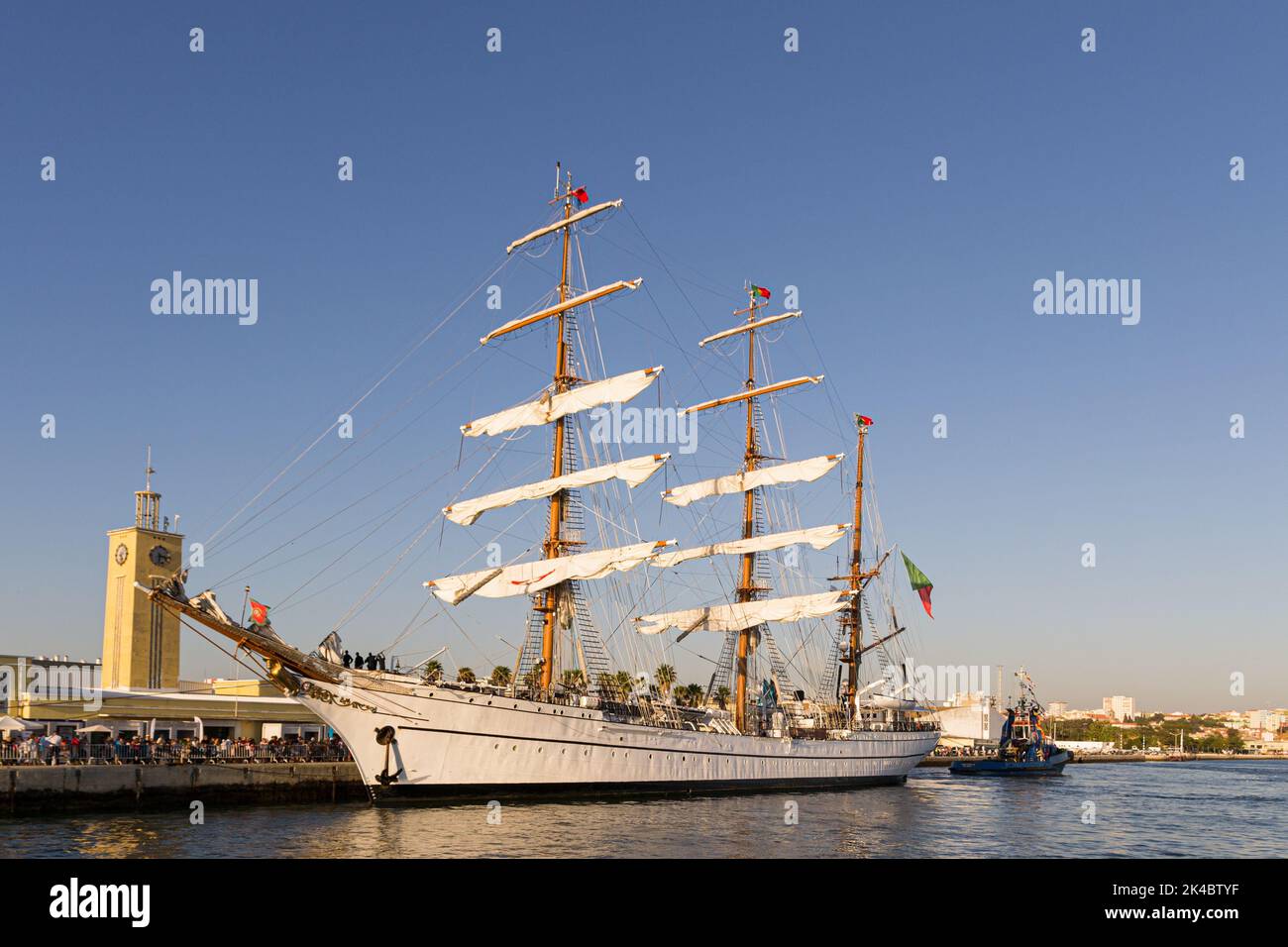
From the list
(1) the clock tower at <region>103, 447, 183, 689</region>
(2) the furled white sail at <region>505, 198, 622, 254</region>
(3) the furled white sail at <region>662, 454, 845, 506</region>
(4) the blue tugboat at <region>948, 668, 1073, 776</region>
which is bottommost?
(4) the blue tugboat at <region>948, 668, 1073, 776</region>

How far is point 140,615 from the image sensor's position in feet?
235

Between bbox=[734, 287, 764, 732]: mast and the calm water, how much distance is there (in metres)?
8.32

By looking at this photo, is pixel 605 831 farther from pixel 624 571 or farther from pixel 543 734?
pixel 624 571

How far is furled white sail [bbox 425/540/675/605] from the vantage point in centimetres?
4909

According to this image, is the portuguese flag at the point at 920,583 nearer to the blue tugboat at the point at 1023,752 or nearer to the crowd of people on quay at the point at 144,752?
the blue tugboat at the point at 1023,752

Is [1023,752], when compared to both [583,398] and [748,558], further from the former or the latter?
[583,398]

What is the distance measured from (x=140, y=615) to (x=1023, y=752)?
6805cm

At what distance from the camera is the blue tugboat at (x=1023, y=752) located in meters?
91.4

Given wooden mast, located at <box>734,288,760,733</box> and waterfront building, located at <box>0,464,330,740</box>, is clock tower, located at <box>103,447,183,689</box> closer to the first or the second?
waterfront building, located at <box>0,464,330,740</box>

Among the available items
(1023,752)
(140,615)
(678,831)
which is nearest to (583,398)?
(678,831)

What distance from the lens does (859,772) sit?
70.3 metres

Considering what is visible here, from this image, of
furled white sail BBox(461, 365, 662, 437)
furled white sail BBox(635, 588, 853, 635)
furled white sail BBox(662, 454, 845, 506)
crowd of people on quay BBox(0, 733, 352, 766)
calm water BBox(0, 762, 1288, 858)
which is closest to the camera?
calm water BBox(0, 762, 1288, 858)

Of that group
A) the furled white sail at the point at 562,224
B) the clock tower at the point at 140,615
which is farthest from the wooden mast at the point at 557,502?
the clock tower at the point at 140,615

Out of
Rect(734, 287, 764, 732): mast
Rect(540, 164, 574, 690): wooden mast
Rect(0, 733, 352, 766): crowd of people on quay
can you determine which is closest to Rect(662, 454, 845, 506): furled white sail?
Rect(734, 287, 764, 732): mast
